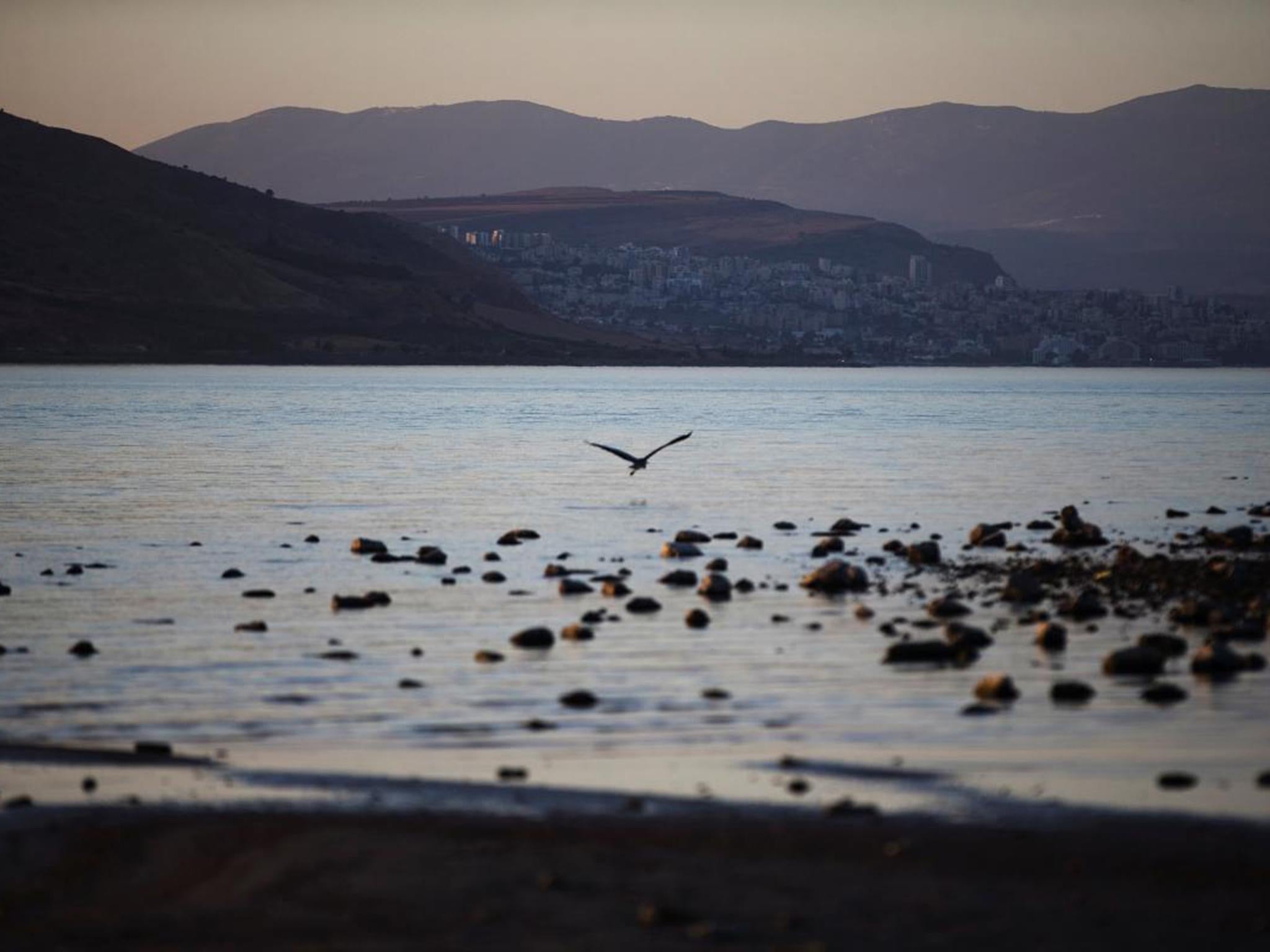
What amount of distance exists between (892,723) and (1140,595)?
10162mm

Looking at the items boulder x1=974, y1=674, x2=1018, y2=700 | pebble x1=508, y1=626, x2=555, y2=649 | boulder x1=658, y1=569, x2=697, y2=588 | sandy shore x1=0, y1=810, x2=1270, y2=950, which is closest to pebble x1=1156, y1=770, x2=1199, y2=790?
sandy shore x1=0, y1=810, x2=1270, y2=950

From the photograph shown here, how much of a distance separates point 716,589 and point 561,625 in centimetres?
376

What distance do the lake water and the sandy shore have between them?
1.57 metres

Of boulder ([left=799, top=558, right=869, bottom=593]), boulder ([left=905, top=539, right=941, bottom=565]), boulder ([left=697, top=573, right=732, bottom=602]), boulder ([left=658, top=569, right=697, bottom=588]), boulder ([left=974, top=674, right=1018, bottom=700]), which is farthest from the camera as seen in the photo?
boulder ([left=905, top=539, right=941, bottom=565])

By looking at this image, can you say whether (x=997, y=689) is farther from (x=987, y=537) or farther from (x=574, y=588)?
(x=987, y=537)

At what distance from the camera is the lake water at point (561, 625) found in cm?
1730

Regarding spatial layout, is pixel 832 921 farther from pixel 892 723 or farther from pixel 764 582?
pixel 764 582

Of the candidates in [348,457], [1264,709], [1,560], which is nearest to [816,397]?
[348,457]

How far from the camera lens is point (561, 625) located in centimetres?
2627

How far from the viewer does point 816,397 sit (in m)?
175

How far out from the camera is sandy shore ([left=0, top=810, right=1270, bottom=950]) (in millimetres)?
11945

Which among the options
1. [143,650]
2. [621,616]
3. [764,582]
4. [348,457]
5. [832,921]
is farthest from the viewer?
[348,457]

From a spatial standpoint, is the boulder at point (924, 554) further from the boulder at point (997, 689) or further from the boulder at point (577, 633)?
the boulder at point (997, 689)

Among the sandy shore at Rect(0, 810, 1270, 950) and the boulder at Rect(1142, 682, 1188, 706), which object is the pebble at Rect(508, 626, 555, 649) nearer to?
the boulder at Rect(1142, 682, 1188, 706)
